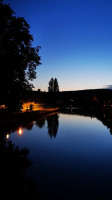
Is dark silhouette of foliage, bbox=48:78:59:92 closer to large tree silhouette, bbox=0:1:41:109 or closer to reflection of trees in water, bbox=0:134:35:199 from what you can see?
large tree silhouette, bbox=0:1:41:109

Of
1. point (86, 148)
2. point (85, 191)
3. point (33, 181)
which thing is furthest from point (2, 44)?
point (85, 191)

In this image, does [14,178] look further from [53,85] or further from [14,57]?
[53,85]

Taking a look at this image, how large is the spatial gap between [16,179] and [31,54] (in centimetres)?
1807

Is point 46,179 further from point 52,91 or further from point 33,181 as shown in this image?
point 52,91

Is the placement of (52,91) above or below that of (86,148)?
above

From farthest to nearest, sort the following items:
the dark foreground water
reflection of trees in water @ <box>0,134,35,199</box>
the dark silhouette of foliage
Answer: the dark silhouette of foliage
the dark foreground water
reflection of trees in water @ <box>0,134,35,199</box>

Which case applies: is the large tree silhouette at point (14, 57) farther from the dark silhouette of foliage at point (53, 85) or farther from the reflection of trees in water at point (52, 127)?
the dark silhouette of foliage at point (53, 85)

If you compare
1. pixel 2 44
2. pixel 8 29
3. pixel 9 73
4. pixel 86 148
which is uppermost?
pixel 8 29

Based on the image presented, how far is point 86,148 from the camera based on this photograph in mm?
10336

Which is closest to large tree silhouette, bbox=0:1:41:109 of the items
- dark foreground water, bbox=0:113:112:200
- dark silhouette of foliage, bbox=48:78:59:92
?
dark foreground water, bbox=0:113:112:200

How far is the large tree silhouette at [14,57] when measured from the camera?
16.3 meters

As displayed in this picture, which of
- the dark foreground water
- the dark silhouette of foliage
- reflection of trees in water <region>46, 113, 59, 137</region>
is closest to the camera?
the dark foreground water

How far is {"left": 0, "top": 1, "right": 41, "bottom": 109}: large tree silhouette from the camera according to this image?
16344mm

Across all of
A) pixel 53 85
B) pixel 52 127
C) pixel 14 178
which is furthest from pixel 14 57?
pixel 53 85
